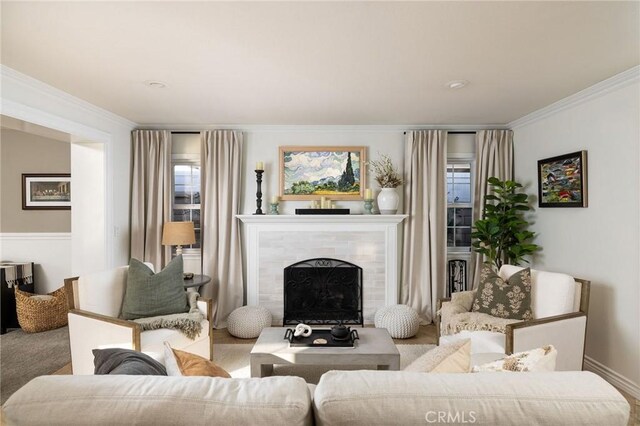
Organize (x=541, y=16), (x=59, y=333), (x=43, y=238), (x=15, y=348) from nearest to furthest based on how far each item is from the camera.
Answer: (x=541, y=16), (x=15, y=348), (x=59, y=333), (x=43, y=238)

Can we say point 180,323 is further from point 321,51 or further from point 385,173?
point 385,173

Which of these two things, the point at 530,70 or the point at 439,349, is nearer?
the point at 439,349

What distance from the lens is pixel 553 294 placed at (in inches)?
114

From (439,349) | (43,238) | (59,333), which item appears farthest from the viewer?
(43,238)

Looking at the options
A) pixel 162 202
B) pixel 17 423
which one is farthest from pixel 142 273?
pixel 17 423

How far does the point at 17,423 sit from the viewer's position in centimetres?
100

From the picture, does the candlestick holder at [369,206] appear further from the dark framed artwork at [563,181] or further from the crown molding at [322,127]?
the dark framed artwork at [563,181]

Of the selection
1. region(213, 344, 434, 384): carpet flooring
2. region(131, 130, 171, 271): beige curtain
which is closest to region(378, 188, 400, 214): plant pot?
region(213, 344, 434, 384): carpet flooring

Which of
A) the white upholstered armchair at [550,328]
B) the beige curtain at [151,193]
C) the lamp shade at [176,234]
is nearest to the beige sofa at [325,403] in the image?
the white upholstered armchair at [550,328]

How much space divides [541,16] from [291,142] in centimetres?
303

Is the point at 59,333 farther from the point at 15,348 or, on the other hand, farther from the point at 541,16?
the point at 541,16

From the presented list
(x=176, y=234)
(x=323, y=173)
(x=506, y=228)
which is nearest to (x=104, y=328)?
(x=176, y=234)

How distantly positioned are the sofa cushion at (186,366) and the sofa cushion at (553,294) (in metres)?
2.56

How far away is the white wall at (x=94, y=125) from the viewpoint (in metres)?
2.84
